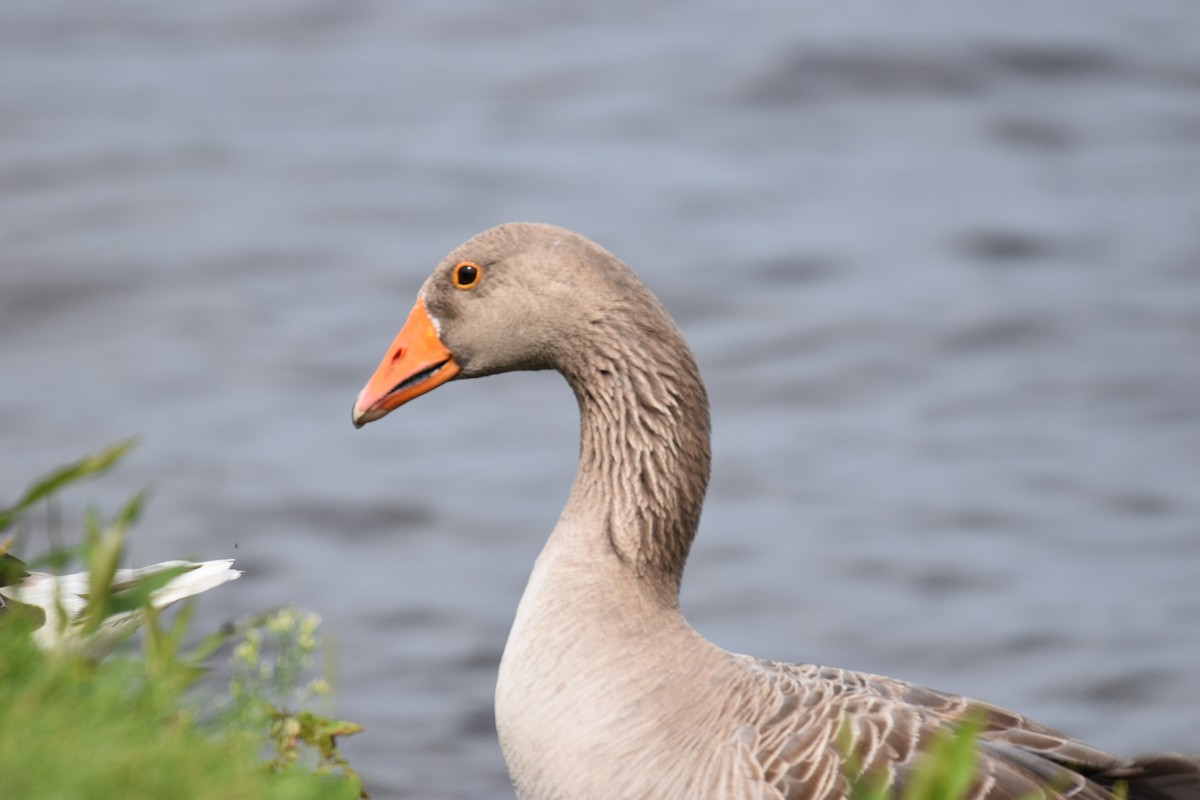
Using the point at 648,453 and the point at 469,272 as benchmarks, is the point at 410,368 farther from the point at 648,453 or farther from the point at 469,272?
the point at 648,453

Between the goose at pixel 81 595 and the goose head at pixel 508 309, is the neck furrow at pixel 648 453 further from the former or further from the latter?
the goose at pixel 81 595

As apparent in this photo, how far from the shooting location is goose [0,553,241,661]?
4.09 m

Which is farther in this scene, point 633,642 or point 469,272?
point 469,272

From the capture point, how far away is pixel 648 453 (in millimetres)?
5492

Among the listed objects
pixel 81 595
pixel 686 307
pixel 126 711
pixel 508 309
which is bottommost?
pixel 126 711

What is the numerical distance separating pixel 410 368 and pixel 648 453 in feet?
2.69

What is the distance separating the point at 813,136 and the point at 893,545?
615 cm

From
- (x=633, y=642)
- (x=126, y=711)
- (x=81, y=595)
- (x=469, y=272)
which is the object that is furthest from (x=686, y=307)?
(x=126, y=711)

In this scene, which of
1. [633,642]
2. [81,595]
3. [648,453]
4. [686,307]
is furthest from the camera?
[686,307]

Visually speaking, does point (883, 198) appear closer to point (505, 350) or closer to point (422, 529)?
point (422, 529)

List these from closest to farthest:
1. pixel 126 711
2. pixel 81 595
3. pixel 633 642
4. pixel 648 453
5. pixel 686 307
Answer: pixel 126 711
pixel 81 595
pixel 633 642
pixel 648 453
pixel 686 307

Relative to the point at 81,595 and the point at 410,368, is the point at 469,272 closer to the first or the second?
the point at 410,368

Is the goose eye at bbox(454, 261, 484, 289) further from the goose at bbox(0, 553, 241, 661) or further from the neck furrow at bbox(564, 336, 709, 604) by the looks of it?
the goose at bbox(0, 553, 241, 661)

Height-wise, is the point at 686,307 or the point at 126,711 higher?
the point at 686,307
